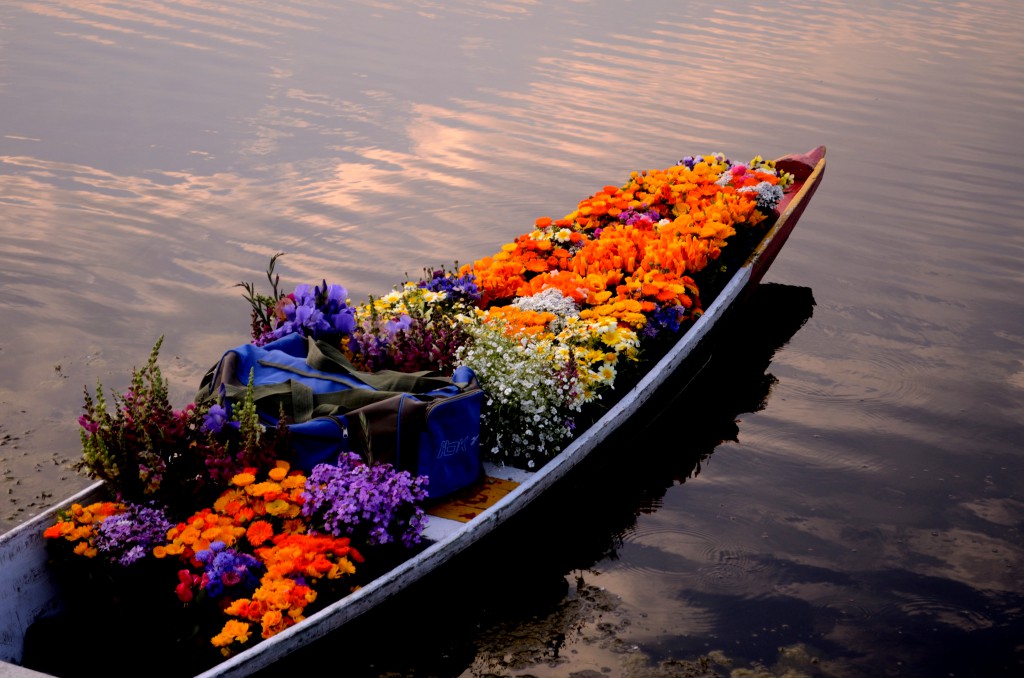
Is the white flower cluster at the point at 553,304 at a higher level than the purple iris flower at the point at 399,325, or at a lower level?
higher

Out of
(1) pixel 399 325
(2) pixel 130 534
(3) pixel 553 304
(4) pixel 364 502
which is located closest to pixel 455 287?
(3) pixel 553 304

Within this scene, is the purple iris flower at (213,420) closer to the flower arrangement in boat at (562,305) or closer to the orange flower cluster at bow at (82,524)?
the orange flower cluster at bow at (82,524)

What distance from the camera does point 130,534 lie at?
508 cm

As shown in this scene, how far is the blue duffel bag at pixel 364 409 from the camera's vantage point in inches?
221

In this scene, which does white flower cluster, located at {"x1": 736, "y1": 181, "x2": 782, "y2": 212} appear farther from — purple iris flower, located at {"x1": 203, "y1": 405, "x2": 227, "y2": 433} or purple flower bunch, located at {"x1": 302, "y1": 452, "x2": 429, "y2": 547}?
purple iris flower, located at {"x1": 203, "y1": 405, "x2": 227, "y2": 433}

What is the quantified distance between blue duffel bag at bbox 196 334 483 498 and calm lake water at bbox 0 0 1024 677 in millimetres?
601

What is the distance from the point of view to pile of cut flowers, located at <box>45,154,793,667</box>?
502cm

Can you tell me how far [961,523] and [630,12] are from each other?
2234 centimetres

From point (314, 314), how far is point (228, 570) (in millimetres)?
2176

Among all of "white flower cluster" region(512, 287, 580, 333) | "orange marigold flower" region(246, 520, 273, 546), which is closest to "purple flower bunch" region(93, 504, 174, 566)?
"orange marigold flower" region(246, 520, 273, 546)

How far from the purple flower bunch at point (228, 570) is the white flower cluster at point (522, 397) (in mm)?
1786

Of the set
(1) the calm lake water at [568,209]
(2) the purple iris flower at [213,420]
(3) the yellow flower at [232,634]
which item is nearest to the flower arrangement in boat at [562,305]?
(1) the calm lake water at [568,209]

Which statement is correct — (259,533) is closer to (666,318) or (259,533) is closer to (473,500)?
(473,500)

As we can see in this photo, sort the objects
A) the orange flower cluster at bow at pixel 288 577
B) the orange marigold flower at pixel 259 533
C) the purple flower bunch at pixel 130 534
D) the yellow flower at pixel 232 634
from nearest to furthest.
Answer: the yellow flower at pixel 232 634 → the orange flower cluster at bow at pixel 288 577 → the purple flower bunch at pixel 130 534 → the orange marigold flower at pixel 259 533
